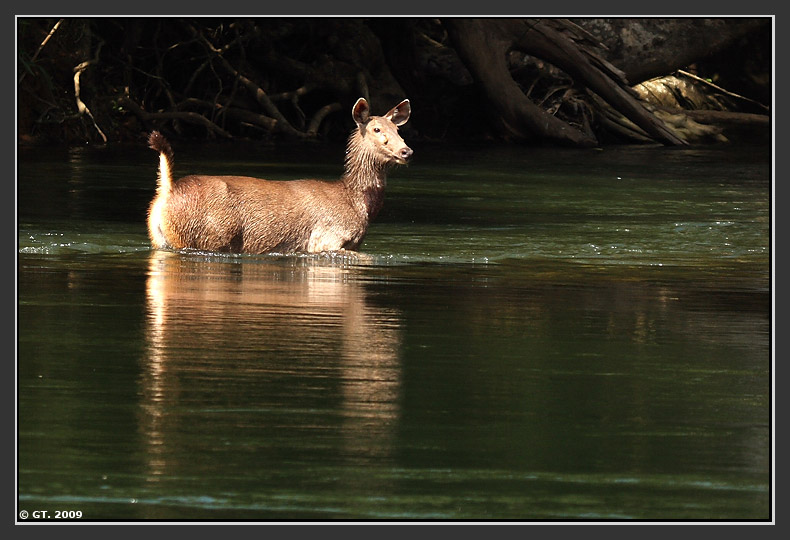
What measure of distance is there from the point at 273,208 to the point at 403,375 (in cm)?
515

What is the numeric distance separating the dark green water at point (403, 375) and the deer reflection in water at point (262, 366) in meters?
0.02

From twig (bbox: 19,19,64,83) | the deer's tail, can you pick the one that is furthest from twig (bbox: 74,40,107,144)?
the deer's tail

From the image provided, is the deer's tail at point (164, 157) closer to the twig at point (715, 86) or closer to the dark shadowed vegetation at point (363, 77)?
the dark shadowed vegetation at point (363, 77)

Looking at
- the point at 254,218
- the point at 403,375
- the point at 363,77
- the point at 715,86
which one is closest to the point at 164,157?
the point at 254,218

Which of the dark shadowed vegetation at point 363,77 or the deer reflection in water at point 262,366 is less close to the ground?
the dark shadowed vegetation at point 363,77

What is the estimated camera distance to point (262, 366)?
26.7ft

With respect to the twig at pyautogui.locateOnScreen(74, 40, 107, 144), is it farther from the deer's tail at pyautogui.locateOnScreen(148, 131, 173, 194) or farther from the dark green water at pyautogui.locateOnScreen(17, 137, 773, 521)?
the deer's tail at pyautogui.locateOnScreen(148, 131, 173, 194)

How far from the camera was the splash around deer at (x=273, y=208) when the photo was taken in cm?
1277

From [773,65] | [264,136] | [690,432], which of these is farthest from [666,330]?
[264,136]

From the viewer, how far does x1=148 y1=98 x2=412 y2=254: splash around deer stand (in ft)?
41.9

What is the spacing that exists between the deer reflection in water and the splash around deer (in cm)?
101

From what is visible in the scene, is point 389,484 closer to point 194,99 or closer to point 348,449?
point 348,449

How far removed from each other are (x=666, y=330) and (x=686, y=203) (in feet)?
29.0

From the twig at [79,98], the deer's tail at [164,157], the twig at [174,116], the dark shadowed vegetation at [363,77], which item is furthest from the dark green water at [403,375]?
the twig at [174,116]
